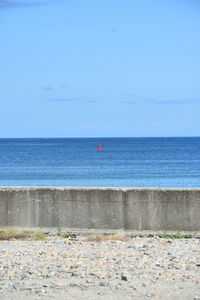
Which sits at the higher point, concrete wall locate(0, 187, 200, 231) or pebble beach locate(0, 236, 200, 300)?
concrete wall locate(0, 187, 200, 231)

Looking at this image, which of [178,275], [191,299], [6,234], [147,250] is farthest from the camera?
[6,234]

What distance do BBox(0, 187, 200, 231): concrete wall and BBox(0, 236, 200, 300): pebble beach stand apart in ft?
1.88

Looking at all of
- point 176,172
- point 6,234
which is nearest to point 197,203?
point 6,234

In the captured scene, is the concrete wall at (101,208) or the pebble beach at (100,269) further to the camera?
the concrete wall at (101,208)

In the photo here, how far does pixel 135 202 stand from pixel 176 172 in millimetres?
42810

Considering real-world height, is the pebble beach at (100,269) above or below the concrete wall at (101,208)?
below

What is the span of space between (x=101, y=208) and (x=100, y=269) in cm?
358

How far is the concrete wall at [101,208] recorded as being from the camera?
12422 millimetres

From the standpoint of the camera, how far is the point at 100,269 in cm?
898

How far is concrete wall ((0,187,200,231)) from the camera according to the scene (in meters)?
12.4

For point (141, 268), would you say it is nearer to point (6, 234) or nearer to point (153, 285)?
point (153, 285)

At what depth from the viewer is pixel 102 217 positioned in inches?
493

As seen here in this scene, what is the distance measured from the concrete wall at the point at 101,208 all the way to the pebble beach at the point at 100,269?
0.57 m

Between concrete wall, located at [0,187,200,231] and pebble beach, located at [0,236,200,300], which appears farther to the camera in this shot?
concrete wall, located at [0,187,200,231]
